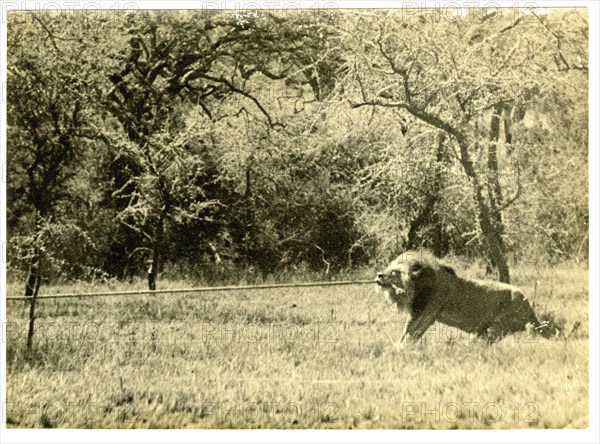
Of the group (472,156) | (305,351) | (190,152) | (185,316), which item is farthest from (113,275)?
(472,156)

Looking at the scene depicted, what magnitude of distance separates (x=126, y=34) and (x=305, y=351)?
89.0 inches

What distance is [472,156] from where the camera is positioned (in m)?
5.91

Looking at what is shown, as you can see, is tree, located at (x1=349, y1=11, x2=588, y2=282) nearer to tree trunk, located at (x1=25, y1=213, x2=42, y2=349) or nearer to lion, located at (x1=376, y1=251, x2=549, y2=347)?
lion, located at (x1=376, y1=251, x2=549, y2=347)

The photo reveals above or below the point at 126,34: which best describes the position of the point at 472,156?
below

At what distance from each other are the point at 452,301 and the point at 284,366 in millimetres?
1115

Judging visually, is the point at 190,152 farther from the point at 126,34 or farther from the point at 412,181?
the point at 412,181

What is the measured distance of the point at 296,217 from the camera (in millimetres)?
6012

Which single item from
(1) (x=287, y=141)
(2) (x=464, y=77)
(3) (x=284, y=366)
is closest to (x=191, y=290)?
(3) (x=284, y=366)

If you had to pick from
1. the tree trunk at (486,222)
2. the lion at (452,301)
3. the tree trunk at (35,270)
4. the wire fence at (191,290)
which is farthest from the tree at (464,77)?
the tree trunk at (35,270)

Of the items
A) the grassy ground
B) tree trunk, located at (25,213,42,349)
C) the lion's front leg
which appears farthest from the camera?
tree trunk, located at (25,213,42,349)

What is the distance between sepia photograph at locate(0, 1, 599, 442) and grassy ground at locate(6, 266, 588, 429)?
13 millimetres

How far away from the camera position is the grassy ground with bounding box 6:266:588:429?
18.9ft

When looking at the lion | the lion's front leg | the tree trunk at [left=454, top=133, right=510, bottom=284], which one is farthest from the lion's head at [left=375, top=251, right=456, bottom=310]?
the tree trunk at [left=454, top=133, right=510, bottom=284]

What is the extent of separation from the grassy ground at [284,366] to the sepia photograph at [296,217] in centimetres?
1
